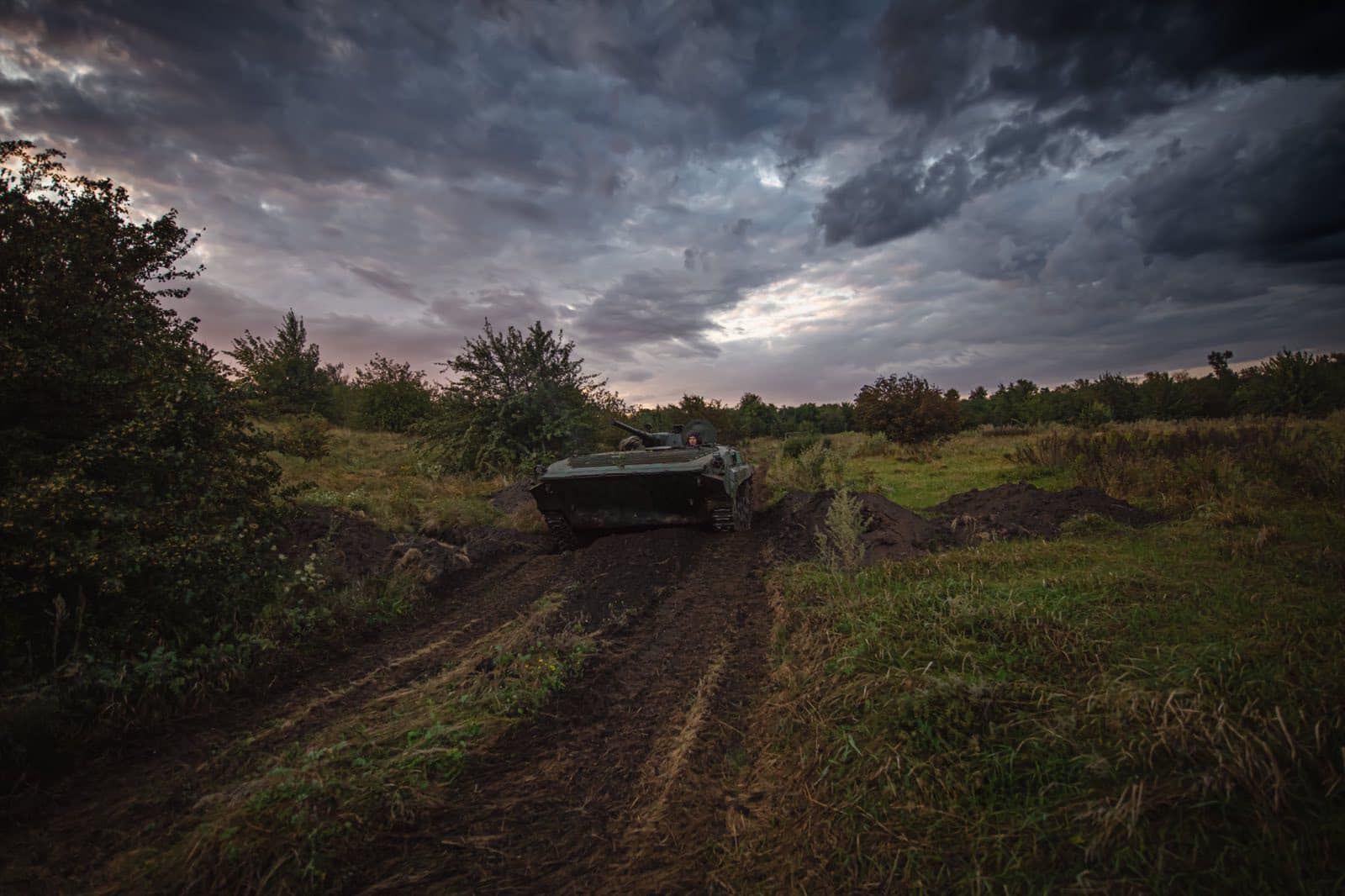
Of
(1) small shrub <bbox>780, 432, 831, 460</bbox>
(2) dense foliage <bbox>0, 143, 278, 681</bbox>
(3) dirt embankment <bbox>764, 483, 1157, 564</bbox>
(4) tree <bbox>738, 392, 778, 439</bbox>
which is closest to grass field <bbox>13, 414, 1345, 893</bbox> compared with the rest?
(2) dense foliage <bbox>0, 143, 278, 681</bbox>

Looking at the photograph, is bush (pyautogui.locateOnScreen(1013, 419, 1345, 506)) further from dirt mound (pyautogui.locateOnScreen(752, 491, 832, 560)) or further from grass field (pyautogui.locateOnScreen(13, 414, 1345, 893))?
dirt mound (pyautogui.locateOnScreen(752, 491, 832, 560))

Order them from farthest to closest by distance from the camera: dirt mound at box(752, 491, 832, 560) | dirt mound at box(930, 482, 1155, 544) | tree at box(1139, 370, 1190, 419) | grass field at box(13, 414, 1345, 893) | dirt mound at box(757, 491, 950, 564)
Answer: tree at box(1139, 370, 1190, 419), dirt mound at box(752, 491, 832, 560), dirt mound at box(930, 482, 1155, 544), dirt mound at box(757, 491, 950, 564), grass field at box(13, 414, 1345, 893)

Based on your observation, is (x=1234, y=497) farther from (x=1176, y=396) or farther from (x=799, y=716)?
(x=1176, y=396)

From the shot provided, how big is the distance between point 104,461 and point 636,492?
5.49 metres

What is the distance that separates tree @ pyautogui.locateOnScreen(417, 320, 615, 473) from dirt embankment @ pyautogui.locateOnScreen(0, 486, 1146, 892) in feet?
37.1

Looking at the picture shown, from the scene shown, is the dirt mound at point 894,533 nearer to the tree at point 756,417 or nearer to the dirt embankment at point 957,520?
the dirt embankment at point 957,520

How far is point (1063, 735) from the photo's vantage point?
2.44 m

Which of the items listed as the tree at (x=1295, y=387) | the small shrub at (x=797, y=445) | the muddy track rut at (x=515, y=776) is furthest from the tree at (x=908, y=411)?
the muddy track rut at (x=515, y=776)

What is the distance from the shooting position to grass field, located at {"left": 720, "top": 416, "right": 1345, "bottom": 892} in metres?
1.91

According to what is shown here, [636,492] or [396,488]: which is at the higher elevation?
[396,488]

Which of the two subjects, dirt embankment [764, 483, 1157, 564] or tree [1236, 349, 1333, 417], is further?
tree [1236, 349, 1333, 417]

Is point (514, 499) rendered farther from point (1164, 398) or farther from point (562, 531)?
point (1164, 398)

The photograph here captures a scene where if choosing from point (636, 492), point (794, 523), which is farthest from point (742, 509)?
point (636, 492)

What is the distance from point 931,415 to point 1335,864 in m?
22.4
